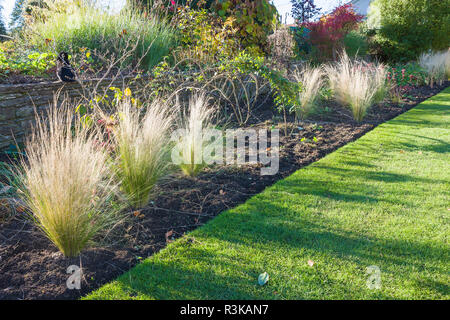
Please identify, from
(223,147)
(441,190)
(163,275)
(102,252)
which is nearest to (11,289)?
(102,252)

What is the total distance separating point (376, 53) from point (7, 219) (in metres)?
13.5

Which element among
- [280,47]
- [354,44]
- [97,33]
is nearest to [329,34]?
[354,44]

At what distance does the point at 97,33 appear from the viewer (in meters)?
6.25

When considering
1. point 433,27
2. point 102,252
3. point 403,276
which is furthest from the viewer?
point 433,27

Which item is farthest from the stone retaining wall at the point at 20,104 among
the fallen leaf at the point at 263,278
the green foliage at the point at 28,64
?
the fallen leaf at the point at 263,278

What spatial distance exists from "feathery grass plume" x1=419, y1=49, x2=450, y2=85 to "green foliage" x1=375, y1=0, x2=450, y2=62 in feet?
2.08

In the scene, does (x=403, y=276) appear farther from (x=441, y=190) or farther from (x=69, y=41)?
(x=69, y=41)

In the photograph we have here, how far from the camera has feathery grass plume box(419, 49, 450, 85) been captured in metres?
10.5

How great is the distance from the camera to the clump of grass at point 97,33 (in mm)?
5993

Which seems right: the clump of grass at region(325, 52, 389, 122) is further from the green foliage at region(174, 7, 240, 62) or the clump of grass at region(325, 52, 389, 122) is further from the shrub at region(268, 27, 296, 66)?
the green foliage at region(174, 7, 240, 62)

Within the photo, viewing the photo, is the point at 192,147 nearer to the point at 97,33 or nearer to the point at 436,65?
the point at 97,33

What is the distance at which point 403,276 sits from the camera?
2.26 meters

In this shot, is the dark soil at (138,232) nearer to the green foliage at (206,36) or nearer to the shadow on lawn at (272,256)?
the shadow on lawn at (272,256)
